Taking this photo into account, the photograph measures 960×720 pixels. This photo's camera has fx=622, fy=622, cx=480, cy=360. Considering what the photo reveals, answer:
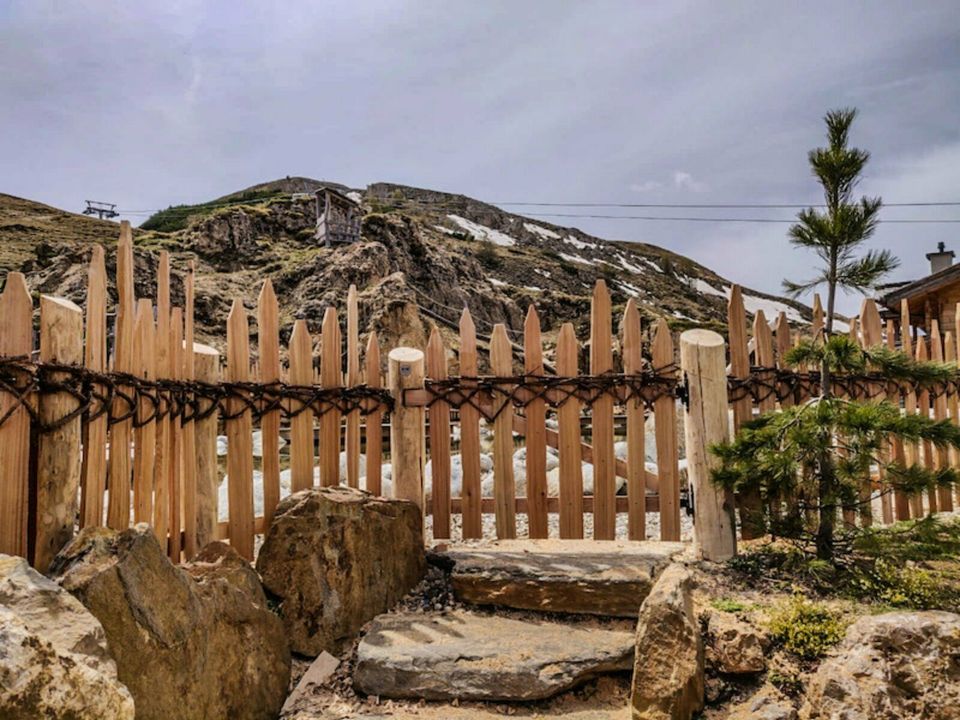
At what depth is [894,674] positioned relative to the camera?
2504 millimetres

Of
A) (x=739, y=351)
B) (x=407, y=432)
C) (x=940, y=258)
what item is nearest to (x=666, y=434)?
(x=739, y=351)

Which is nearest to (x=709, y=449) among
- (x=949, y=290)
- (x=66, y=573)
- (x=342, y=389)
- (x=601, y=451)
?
(x=601, y=451)

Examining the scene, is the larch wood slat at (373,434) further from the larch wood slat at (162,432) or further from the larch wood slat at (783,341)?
the larch wood slat at (783,341)

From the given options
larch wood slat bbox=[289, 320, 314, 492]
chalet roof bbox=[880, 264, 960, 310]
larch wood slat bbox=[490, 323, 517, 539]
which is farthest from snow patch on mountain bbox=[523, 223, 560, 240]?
larch wood slat bbox=[289, 320, 314, 492]

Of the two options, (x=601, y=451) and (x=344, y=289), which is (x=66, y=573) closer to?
(x=601, y=451)

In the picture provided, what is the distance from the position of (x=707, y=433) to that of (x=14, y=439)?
3.62 m

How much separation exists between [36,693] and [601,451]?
10.8ft

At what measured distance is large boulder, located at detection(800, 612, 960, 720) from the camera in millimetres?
2432

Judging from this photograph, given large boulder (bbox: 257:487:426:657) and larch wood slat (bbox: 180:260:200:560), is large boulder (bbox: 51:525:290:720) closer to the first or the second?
large boulder (bbox: 257:487:426:657)

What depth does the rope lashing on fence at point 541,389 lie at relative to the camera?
13.6 ft

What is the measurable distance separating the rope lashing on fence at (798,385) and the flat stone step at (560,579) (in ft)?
4.45

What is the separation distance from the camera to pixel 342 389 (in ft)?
13.2

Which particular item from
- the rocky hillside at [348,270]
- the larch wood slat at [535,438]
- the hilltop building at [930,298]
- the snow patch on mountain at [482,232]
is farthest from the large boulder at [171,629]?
the snow patch on mountain at [482,232]

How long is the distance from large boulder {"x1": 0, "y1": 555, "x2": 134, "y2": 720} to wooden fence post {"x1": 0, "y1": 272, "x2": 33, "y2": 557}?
366 millimetres
